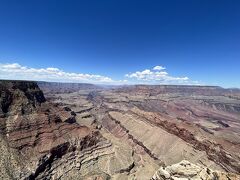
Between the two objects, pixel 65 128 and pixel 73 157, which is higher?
pixel 65 128

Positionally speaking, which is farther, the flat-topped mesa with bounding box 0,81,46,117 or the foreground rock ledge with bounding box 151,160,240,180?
the flat-topped mesa with bounding box 0,81,46,117

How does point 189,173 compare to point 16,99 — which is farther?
point 16,99

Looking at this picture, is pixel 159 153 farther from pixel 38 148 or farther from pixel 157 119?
pixel 38 148

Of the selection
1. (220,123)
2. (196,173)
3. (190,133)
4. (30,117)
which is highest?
(196,173)

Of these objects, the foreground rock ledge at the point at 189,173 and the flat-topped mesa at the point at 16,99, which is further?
the flat-topped mesa at the point at 16,99

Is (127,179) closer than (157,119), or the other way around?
(127,179)

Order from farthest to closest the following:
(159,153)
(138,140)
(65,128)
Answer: (138,140), (159,153), (65,128)

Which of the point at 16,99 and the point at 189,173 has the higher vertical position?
the point at 189,173

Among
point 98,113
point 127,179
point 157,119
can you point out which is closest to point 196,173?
point 127,179
